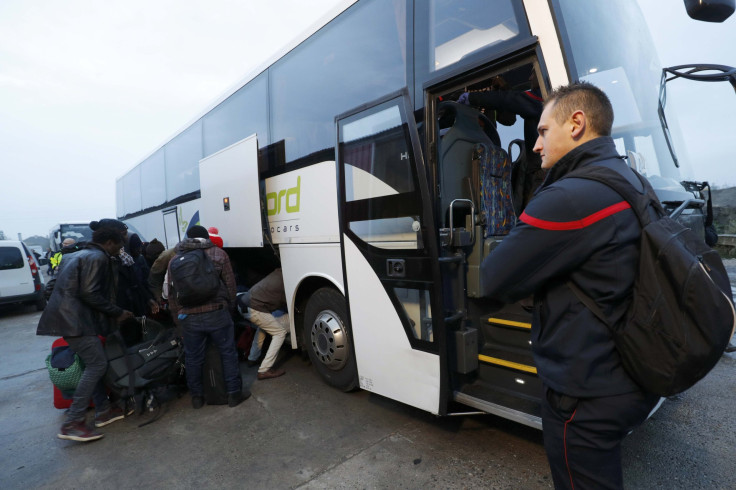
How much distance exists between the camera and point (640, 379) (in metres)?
1.20

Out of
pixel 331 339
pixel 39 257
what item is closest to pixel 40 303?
pixel 39 257

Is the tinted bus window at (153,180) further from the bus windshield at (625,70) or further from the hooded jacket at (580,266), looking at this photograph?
the hooded jacket at (580,266)

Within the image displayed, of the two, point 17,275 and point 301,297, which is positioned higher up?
point 17,275

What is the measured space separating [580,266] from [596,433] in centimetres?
54

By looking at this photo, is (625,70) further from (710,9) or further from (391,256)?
(391,256)

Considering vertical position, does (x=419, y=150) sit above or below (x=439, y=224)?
above

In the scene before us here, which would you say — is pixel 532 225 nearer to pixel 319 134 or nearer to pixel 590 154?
pixel 590 154

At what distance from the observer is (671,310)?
1.12 m

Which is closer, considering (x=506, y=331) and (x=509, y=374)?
(x=509, y=374)

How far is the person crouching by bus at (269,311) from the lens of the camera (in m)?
4.51

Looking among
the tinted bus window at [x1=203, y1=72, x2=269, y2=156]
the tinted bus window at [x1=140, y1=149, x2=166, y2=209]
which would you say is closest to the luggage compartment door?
the tinted bus window at [x1=203, y1=72, x2=269, y2=156]

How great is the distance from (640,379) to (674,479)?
1.82m

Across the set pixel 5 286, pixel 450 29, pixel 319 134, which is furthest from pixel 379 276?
pixel 5 286

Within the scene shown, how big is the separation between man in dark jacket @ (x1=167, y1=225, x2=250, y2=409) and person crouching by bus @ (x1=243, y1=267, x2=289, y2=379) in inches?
19.7
